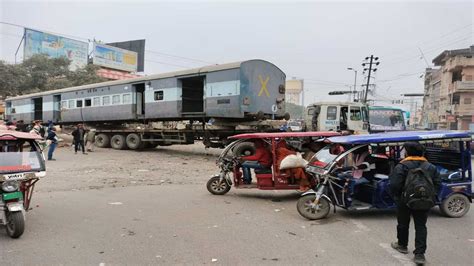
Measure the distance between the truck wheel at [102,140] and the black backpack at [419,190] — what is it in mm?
17828

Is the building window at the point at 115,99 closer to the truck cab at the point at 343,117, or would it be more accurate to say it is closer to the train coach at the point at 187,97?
the train coach at the point at 187,97

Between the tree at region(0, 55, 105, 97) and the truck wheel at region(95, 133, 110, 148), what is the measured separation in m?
18.8

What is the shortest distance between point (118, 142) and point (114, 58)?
3658cm

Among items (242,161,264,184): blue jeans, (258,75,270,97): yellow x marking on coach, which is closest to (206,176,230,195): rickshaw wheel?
(242,161,264,184): blue jeans

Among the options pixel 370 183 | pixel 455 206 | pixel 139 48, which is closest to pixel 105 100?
pixel 370 183

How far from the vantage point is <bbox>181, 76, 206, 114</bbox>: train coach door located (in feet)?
53.3

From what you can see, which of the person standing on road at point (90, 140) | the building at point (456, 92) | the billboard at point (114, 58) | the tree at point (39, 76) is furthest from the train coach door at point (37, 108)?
the building at point (456, 92)

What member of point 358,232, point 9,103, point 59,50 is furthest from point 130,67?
point 358,232

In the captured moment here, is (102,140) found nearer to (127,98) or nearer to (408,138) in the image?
(127,98)

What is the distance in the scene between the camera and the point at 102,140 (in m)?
20.2

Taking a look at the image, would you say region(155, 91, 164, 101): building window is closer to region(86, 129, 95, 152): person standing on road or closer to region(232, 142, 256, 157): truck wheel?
region(86, 129, 95, 152): person standing on road

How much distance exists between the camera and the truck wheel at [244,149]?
8.58m

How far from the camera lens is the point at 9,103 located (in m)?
27.6

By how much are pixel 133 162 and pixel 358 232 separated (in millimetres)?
10074
